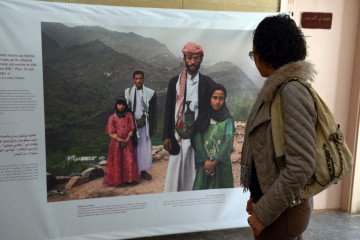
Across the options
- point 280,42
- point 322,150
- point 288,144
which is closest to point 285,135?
point 288,144

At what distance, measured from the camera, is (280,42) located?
3.59 ft

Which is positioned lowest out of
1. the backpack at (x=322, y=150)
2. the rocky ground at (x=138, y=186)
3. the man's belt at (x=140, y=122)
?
the rocky ground at (x=138, y=186)

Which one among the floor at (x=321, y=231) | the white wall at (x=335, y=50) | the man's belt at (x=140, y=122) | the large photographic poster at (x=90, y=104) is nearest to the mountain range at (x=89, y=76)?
the large photographic poster at (x=90, y=104)

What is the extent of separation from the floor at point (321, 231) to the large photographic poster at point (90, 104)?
0.65 feet

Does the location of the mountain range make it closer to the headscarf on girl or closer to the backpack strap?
the headscarf on girl

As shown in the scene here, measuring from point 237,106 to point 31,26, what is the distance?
67.6 inches

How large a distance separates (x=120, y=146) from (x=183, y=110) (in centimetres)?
59

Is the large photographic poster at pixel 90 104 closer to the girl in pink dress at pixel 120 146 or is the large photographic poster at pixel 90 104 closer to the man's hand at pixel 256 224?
the girl in pink dress at pixel 120 146

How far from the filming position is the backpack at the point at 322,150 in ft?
3.42

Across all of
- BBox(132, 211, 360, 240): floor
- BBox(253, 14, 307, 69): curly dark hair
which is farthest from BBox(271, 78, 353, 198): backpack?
BBox(132, 211, 360, 240): floor

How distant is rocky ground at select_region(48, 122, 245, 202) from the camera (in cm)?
220

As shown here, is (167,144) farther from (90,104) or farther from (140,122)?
(90,104)

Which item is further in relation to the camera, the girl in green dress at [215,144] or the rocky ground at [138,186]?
the girl in green dress at [215,144]

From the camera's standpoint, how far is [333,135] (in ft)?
3.45
